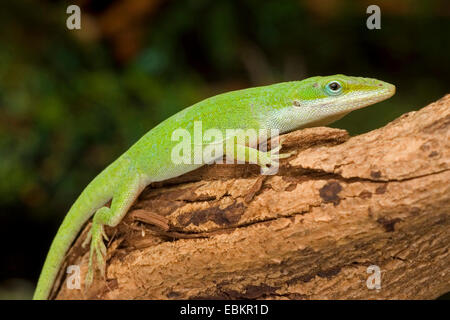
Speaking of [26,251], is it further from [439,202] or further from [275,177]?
[439,202]

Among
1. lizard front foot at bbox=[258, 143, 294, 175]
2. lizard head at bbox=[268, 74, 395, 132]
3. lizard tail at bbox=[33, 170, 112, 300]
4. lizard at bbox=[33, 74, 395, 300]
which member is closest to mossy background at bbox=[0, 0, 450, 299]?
lizard tail at bbox=[33, 170, 112, 300]

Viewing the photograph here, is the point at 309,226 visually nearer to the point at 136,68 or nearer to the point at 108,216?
the point at 108,216

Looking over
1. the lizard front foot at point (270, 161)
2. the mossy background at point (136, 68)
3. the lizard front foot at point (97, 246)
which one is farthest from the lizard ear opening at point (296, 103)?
the mossy background at point (136, 68)

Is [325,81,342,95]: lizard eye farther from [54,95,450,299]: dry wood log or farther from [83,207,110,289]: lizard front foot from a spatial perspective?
[83,207,110,289]: lizard front foot

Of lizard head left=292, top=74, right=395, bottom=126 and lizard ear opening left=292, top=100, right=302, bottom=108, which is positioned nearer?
lizard head left=292, top=74, right=395, bottom=126

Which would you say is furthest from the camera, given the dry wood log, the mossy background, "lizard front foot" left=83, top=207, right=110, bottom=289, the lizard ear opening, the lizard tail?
the mossy background

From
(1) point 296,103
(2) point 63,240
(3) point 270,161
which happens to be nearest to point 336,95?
(1) point 296,103
